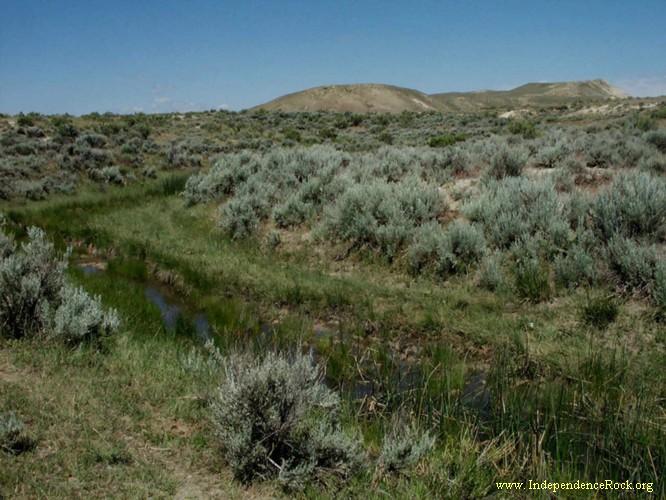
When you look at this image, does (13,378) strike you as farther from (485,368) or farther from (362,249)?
(362,249)

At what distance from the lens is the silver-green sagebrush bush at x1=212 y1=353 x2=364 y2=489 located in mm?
4930

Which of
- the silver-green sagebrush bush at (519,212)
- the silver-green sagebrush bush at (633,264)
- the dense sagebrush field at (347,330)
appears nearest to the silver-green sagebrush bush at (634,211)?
the dense sagebrush field at (347,330)

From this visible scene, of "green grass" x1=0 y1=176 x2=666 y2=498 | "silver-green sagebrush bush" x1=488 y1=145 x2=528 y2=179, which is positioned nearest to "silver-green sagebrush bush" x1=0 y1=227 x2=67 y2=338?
"green grass" x1=0 y1=176 x2=666 y2=498

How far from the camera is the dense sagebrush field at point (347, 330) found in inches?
197

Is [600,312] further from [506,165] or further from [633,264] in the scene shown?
[506,165]

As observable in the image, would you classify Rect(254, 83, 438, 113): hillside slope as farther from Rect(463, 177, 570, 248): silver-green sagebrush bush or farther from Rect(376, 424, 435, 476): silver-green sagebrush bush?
Rect(376, 424, 435, 476): silver-green sagebrush bush

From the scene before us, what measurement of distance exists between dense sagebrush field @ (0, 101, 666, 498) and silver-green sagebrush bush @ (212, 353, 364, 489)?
0.8 inches

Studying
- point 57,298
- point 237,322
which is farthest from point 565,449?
point 57,298

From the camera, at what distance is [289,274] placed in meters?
12.6

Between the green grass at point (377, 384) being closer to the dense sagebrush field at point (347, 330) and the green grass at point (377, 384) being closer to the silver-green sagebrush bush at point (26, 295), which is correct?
the dense sagebrush field at point (347, 330)

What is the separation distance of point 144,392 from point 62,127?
35.5 metres

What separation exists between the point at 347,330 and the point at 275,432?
494 centimetres

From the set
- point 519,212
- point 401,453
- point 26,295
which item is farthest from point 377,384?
point 519,212

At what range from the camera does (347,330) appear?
9859 mm
